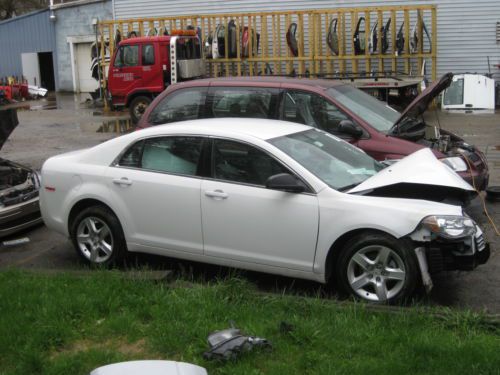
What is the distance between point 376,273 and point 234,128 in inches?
72.1

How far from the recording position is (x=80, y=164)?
21.3 feet

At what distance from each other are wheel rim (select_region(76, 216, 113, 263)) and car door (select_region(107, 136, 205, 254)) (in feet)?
0.90

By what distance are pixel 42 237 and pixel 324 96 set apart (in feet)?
12.2

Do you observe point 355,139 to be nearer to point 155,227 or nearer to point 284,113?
point 284,113

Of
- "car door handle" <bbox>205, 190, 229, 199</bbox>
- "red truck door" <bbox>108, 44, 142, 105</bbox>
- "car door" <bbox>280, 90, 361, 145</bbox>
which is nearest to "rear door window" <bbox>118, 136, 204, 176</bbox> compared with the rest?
"car door handle" <bbox>205, 190, 229, 199</bbox>

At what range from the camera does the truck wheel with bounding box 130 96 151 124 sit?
1944cm

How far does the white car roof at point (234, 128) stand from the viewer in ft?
19.2

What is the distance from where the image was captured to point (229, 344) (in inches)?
157

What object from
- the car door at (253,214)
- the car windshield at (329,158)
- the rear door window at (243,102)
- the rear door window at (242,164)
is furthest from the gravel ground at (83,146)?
the rear door window at (243,102)

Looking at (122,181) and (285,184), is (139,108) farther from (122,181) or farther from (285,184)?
(285,184)

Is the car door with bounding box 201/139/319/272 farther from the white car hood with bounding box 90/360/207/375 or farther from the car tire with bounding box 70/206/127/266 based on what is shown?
the white car hood with bounding box 90/360/207/375

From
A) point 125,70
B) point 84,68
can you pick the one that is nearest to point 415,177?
point 125,70

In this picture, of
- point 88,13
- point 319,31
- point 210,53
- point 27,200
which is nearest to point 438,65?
point 319,31

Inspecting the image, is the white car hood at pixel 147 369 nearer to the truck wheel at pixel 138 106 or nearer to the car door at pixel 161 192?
the car door at pixel 161 192
